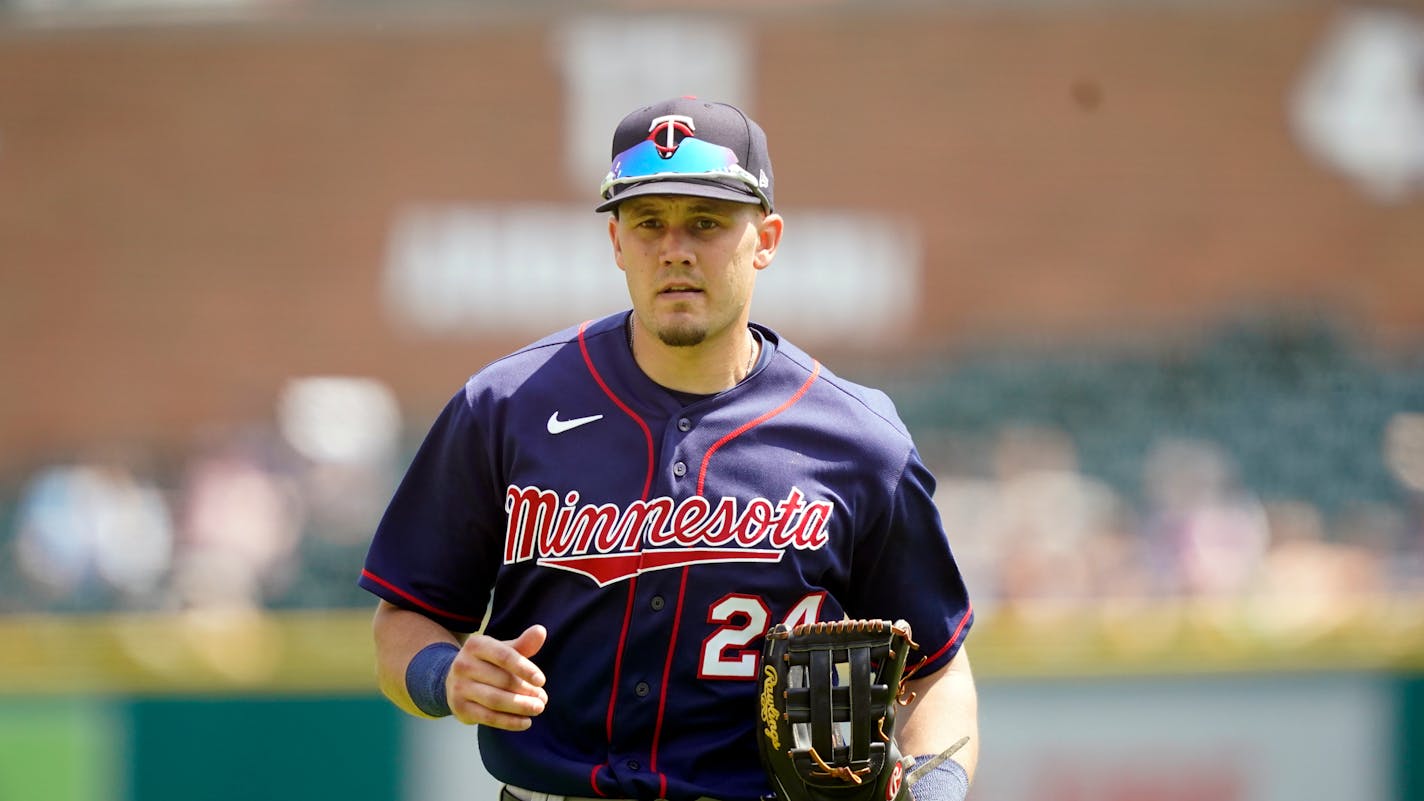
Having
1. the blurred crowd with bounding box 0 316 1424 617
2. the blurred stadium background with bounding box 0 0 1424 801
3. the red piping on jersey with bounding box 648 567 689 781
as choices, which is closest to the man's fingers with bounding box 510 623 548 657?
the red piping on jersey with bounding box 648 567 689 781

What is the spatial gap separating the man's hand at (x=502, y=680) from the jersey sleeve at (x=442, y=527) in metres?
0.34

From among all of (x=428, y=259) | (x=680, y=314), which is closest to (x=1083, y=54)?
(x=428, y=259)

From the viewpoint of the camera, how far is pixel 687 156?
268cm

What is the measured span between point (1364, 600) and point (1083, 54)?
33.7 ft

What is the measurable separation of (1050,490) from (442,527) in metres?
8.31

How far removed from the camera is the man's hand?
2445 mm

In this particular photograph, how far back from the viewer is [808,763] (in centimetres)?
262

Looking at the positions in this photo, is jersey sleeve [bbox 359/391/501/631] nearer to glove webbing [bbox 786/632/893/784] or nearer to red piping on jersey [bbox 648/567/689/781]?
red piping on jersey [bbox 648/567/689/781]

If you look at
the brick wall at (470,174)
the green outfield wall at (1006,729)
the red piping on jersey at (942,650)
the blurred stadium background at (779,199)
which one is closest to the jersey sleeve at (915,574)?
the red piping on jersey at (942,650)

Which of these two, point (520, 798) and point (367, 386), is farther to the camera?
point (367, 386)

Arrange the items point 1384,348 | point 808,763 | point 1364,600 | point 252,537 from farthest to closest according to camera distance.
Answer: point 1384,348
point 252,537
point 1364,600
point 808,763

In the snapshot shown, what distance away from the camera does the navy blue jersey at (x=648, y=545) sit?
9.00ft

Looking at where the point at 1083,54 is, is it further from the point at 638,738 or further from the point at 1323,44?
the point at 638,738

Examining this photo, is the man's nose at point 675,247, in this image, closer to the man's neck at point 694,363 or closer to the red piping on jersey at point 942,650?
the man's neck at point 694,363
